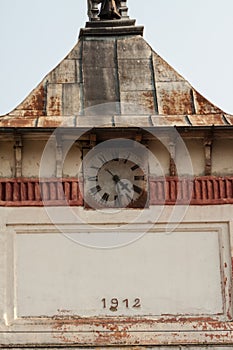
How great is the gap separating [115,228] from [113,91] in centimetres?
204

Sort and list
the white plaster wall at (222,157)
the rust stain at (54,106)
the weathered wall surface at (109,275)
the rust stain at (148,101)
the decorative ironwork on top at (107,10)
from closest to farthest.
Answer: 1. the weathered wall surface at (109,275)
2. the white plaster wall at (222,157)
3. the rust stain at (54,106)
4. the rust stain at (148,101)
5. the decorative ironwork on top at (107,10)

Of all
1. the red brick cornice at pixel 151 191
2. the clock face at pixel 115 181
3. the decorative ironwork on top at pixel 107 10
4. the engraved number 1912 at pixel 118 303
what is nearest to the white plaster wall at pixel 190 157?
the red brick cornice at pixel 151 191

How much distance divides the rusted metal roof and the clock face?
0.46 m

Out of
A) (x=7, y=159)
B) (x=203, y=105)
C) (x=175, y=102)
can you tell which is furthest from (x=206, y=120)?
(x=7, y=159)

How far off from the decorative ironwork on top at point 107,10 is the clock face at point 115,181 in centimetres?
275

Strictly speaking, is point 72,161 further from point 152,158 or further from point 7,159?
point 152,158

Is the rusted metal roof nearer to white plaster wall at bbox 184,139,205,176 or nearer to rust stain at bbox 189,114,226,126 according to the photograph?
rust stain at bbox 189,114,226,126

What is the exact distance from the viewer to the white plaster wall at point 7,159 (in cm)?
1462

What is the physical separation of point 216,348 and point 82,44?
477cm

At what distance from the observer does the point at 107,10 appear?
54.6ft

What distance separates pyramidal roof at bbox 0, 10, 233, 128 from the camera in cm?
1486

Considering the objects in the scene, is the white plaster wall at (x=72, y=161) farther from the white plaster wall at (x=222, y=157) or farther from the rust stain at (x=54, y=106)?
the white plaster wall at (x=222, y=157)

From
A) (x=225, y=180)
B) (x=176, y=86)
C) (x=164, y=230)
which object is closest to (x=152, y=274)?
(x=164, y=230)

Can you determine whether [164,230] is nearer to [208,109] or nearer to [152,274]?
[152,274]
